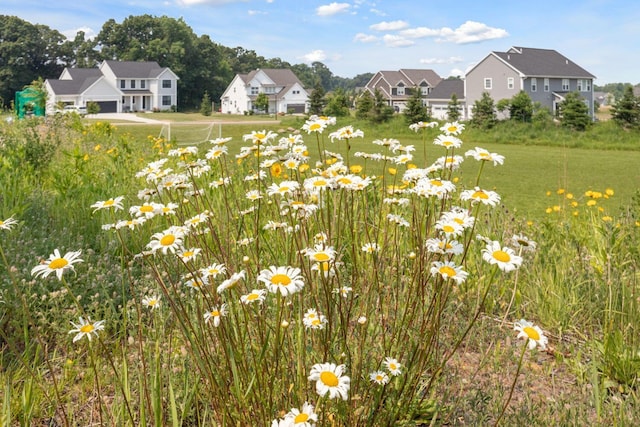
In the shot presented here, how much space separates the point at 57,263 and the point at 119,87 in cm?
5460

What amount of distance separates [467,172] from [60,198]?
891 cm

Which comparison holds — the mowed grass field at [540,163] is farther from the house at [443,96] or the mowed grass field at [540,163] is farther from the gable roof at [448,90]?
the gable roof at [448,90]

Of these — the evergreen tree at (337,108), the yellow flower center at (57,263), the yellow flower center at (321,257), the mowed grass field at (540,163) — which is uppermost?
the evergreen tree at (337,108)

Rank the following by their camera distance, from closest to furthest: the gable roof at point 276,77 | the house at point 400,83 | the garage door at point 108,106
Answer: the garage door at point 108,106, the house at point 400,83, the gable roof at point 276,77

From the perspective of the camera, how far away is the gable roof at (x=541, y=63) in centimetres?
3759

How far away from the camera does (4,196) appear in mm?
3471

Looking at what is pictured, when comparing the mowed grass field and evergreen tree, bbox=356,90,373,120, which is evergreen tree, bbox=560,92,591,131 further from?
evergreen tree, bbox=356,90,373,120

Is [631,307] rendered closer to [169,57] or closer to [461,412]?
[461,412]

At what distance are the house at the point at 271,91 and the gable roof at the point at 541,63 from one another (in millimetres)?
23771

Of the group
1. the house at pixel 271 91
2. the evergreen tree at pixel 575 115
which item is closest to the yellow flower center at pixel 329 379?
the evergreen tree at pixel 575 115

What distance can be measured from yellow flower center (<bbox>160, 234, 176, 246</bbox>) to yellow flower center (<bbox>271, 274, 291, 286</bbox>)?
0.29 meters

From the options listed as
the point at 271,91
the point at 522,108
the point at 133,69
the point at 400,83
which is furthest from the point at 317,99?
the point at 133,69

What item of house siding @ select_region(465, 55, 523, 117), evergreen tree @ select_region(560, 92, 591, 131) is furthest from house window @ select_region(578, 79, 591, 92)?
evergreen tree @ select_region(560, 92, 591, 131)

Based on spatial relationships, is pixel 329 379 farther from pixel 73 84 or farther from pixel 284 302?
pixel 73 84
